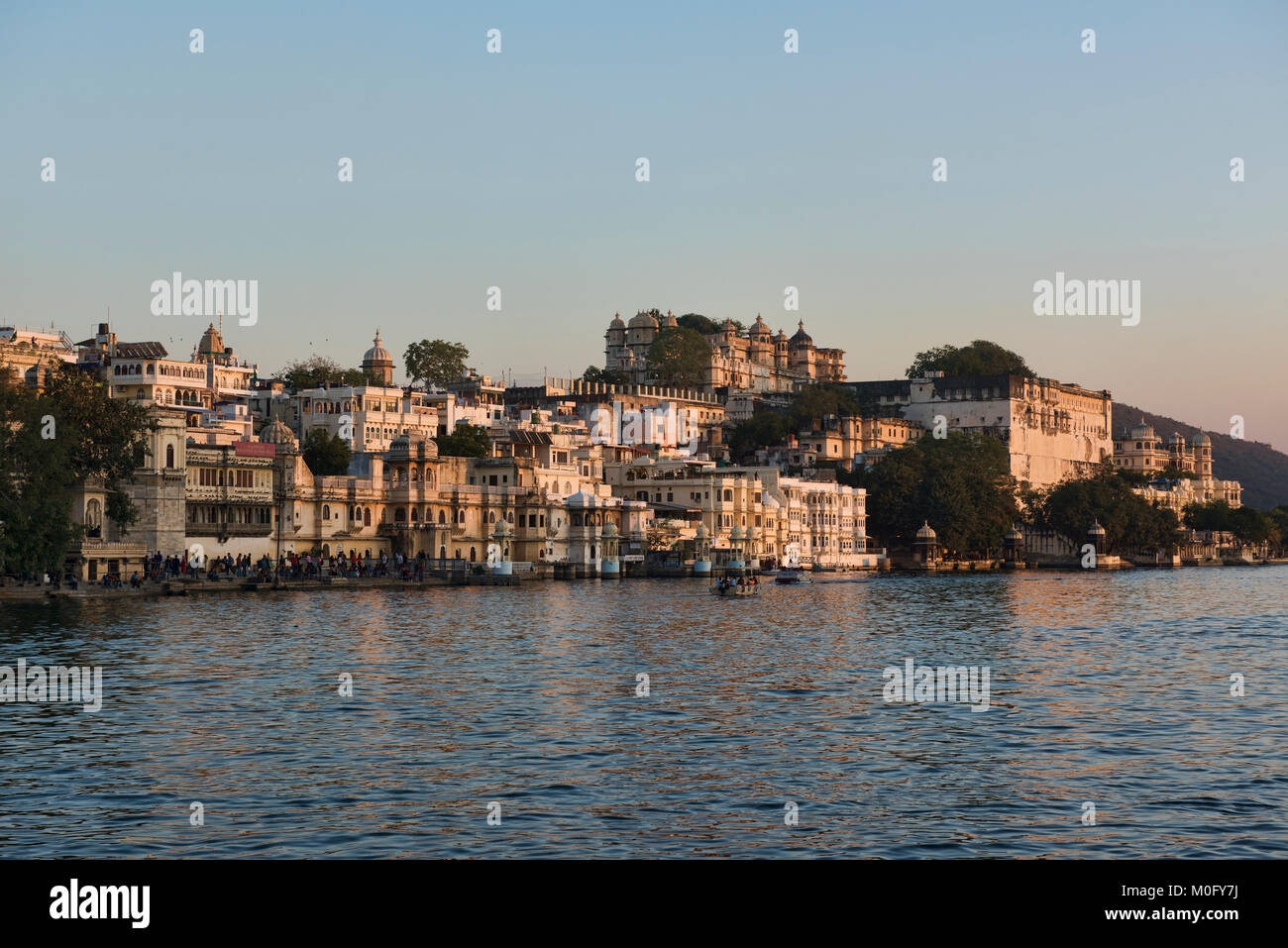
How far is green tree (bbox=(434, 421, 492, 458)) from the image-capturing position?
130 metres

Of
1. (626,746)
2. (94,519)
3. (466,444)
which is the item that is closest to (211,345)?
(466,444)

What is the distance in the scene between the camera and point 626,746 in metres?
29.1

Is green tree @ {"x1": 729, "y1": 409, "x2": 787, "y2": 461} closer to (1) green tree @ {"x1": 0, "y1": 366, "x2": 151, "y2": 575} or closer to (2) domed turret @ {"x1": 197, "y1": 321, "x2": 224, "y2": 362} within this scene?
(2) domed turret @ {"x1": 197, "y1": 321, "x2": 224, "y2": 362}

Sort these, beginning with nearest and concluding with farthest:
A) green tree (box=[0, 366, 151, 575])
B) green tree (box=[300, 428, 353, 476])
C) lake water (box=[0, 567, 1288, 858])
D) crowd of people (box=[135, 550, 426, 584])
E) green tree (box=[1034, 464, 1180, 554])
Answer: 1. lake water (box=[0, 567, 1288, 858])
2. green tree (box=[0, 366, 151, 575])
3. crowd of people (box=[135, 550, 426, 584])
4. green tree (box=[300, 428, 353, 476])
5. green tree (box=[1034, 464, 1180, 554])

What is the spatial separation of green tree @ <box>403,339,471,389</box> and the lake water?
121 meters

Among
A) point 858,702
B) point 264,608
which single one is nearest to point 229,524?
point 264,608

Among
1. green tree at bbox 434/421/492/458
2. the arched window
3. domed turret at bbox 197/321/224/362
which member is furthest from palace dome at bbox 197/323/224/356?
the arched window

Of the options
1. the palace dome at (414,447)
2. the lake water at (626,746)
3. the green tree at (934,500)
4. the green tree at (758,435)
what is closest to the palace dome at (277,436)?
the palace dome at (414,447)
